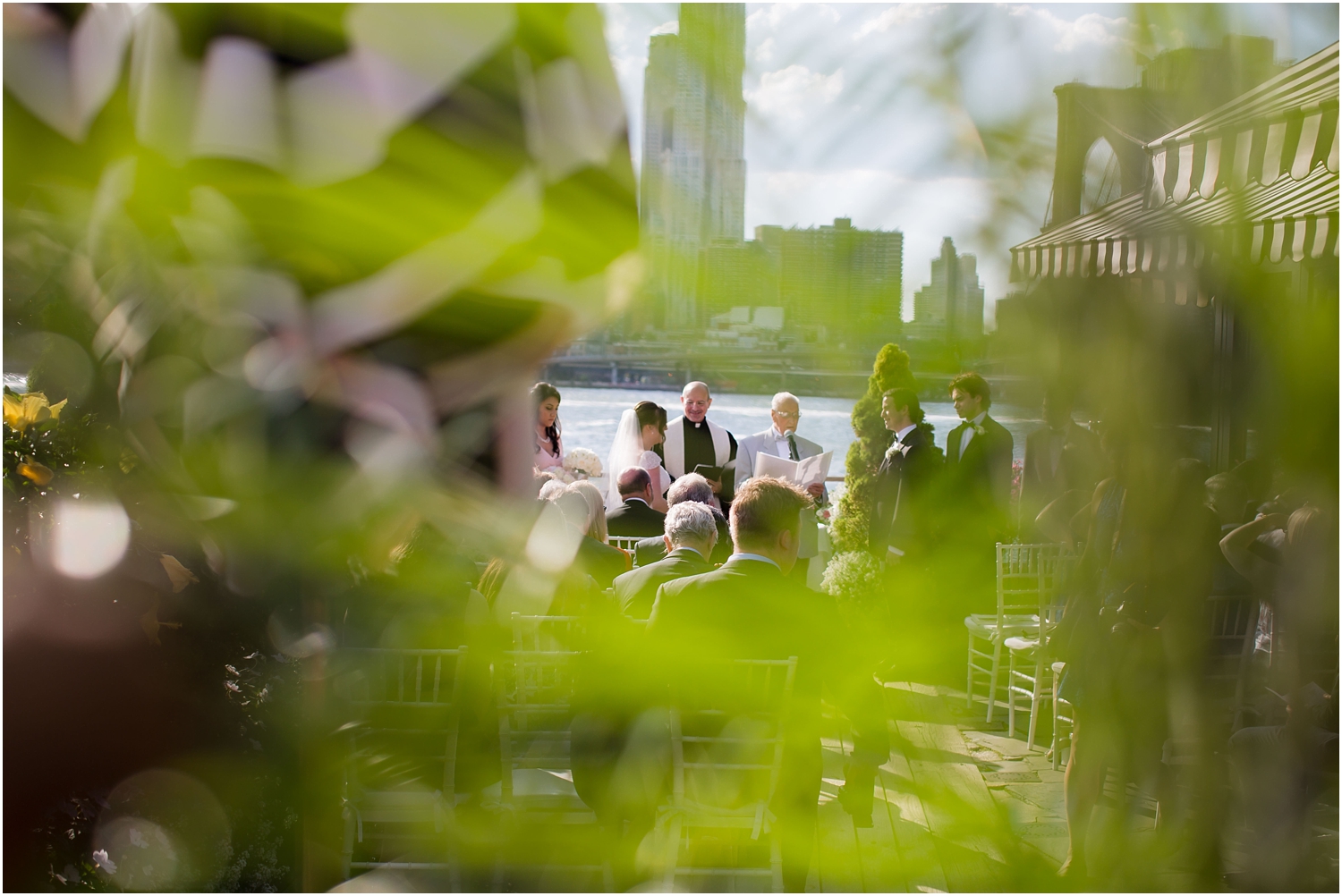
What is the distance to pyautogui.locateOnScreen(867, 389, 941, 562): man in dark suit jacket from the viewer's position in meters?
4.07

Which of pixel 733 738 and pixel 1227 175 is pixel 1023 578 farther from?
pixel 1227 175

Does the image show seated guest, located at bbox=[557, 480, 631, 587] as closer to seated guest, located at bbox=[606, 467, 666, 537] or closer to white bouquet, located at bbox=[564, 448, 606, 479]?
seated guest, located at bbox=[606, 467, 666, 537]

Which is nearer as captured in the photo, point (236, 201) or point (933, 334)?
point (236, 201)

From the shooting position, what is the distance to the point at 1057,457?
80cm

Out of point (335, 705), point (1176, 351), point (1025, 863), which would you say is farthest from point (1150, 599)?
point (335, 705)

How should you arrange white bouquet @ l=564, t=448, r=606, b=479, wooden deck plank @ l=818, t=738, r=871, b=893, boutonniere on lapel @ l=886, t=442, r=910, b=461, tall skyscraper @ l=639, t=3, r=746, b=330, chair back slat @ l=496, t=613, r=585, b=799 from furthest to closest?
white bouquet @ l=564, t=448, r=606, b=479
boutonniere on lapel @ l=886, t=442, r=910, b=461
chair back slat @ l=496, t=613, r=585, b=799
wooden deck plank @ l=818, t=738, r=871, b=893
tall skyscraper @ l=639, t=3, r=746, b=330

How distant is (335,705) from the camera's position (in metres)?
0.89

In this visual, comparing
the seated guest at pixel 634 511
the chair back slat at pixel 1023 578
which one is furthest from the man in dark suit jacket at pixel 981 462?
the seated guest at pixel 634 511

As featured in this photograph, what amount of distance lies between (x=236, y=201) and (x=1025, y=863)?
1.16m

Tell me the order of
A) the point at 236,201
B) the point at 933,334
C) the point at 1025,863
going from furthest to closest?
the point at 1025,863
the point at 933,334
the point at 236,201

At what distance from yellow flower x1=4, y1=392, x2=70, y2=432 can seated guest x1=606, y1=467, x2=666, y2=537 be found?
3475 mm

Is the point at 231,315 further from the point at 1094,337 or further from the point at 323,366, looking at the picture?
the point at 1094,337

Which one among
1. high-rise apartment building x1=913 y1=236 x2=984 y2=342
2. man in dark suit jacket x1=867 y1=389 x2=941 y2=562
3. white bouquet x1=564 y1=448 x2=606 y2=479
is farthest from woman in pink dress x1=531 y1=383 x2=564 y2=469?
high-rise apartment building x1=913 y1=236 x2=984 y2=342

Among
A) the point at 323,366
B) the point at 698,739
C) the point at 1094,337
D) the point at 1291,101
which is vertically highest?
the point at 1291,101
